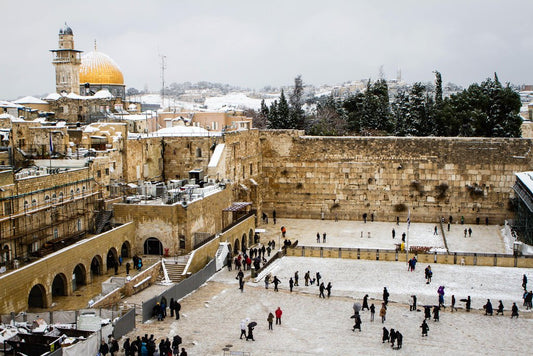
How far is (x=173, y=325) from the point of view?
63.3ft

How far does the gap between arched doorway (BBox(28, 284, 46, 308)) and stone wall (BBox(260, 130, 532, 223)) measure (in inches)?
805

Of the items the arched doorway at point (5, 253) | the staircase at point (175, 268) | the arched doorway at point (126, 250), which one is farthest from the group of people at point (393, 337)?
the arched doorway at point (5, 253)

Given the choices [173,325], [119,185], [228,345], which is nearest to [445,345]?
[228,345]

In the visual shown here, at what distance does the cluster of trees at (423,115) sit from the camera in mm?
42312

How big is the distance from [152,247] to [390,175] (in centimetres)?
1687

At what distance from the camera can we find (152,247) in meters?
26.1

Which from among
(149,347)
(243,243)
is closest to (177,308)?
(149,347)

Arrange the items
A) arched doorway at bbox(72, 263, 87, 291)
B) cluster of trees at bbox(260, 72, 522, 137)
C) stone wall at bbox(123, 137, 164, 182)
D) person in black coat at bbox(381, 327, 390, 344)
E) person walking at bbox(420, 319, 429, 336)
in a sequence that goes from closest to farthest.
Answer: person in black coat at bbox(381, 327, 390, 344), person walking at bbox(420, 319, 429, 336), arched doorway at bbox(72, 263, 87, 291), stone wall at bbox(123, 137, 164, 182), cluster of trees at bbox(260, 72, 522, 137)

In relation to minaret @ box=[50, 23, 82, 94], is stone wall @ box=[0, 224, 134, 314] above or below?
below

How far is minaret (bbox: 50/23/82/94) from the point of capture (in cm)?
4478

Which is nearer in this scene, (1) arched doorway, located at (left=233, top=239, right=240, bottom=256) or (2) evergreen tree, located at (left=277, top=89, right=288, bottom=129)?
(1) arched doorway, located at (left=233, top=239, right=240, bottom=256)

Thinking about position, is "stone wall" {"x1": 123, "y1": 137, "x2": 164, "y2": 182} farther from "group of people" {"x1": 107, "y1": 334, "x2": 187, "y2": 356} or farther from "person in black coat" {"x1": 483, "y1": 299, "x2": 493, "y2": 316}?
"person in black coat" {"x1": 483, "y1": 299, "x2": 493, "y2": 316}

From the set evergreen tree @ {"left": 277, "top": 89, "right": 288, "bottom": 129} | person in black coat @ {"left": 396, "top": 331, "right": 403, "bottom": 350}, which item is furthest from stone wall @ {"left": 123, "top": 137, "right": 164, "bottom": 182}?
evergreen tree @ {"left": 277, "top": 89, "right": 288, "bottom": 129}

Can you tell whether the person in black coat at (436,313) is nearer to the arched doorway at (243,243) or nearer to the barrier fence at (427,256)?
the barrier fence at (427,256)
